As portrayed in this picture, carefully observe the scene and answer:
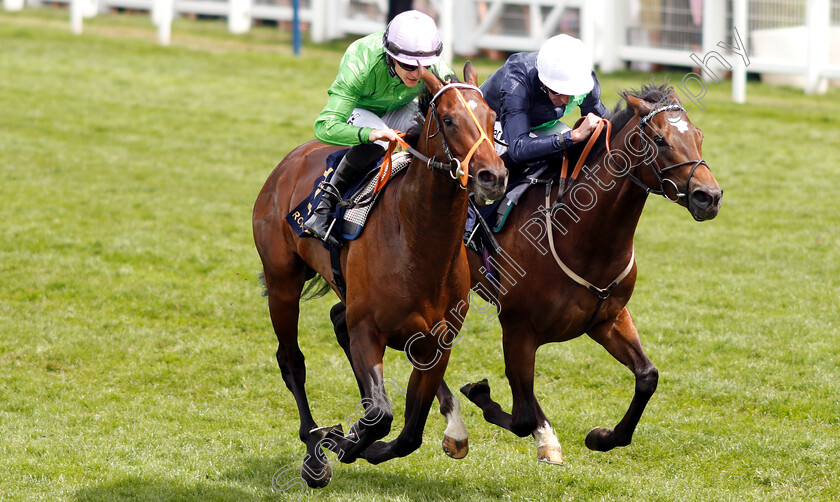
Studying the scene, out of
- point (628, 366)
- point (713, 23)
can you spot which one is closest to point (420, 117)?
point (628, 366)

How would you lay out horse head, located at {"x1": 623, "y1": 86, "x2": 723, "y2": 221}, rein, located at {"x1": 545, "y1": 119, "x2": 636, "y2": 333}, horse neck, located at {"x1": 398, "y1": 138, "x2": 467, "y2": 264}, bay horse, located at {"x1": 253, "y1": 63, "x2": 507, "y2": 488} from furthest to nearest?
rein, located at {"x1": 545, "y1": 119, "x2": 636, "y2": 333} → horse head, located at {"x1": 623, "y1": 86, "x2": 723, "y2": 221} → horse neck, located at {"x1": 398, "y1": 138, "x2": 467, "y2": 264} → bay horse, located at {"x1": 253, "y1": 63, "x2": 507, "y2": 488}

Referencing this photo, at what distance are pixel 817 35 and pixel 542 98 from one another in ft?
38.1

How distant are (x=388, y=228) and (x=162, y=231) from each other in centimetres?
651

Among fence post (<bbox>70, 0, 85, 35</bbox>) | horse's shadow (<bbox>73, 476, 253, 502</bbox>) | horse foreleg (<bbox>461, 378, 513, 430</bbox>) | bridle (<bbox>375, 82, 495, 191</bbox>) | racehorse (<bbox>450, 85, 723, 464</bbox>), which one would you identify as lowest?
horse's shadow (<bbox>73, 476, 253, 502</bbox>)

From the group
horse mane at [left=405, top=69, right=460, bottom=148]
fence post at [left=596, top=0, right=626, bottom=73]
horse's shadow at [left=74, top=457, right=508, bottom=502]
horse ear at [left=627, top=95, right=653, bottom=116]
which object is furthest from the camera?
fence post at [left=596, top=0, right=626, bottom=73]

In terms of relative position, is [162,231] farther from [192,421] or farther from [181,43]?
[181,43]

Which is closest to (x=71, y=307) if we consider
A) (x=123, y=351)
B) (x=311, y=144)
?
(x=123, y=351)

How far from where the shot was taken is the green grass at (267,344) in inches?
221

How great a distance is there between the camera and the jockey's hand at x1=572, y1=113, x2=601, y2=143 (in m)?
5.17

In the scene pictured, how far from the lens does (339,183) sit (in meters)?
5.30

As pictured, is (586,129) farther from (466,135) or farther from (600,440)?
(600,440)

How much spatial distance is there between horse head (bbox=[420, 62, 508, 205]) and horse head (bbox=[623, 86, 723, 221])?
943 millimetres

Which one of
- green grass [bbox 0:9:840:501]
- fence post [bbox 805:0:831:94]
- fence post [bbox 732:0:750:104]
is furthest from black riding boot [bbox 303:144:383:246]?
fence post [bbox 805:0:831:94]

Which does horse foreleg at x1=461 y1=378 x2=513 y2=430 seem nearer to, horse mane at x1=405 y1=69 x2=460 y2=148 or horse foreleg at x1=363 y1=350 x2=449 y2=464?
horse foreleg at x1=363 y1=350 x2=449 y2=464
